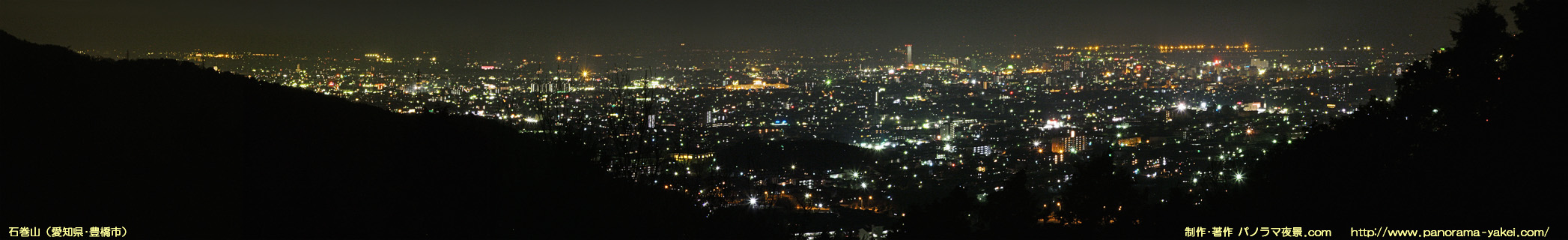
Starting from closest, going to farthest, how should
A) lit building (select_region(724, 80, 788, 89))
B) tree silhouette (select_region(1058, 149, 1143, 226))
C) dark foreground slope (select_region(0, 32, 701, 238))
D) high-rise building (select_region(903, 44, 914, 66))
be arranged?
dark foreground slope (select_region(0, 32, 701, 238)) → tree silhouette (select_region(1058, 149, 1143, 226)) → lit building (select_region(724, 80, 788, 89)) → high-rise building (select_region(903, 44, 914, 66))

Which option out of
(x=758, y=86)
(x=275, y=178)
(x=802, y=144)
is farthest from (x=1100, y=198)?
(x=758, y=86)

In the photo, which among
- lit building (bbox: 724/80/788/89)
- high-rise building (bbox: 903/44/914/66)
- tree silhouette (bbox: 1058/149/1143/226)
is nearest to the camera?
tree silhouette (bbox: 1058/149/1143/226)

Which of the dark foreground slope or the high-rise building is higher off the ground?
the high-rise building

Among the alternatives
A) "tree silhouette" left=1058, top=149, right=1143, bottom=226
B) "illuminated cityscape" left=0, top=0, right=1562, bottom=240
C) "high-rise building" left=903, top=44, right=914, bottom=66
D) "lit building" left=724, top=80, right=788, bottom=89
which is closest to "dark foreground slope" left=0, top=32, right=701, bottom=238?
"illuminated cityscape" left=0, top=0, right=1562, bottom=240

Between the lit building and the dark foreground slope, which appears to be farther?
the lit building

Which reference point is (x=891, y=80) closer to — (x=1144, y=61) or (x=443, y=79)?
(x=1144, y=61)

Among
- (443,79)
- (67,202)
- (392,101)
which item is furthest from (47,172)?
(443,79)

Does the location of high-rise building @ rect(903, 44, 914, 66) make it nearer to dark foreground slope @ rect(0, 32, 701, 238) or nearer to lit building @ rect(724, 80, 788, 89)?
lit building @ rect(724, 80, 788, 89)

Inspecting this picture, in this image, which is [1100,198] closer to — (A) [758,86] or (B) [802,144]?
(B) [802,144]
